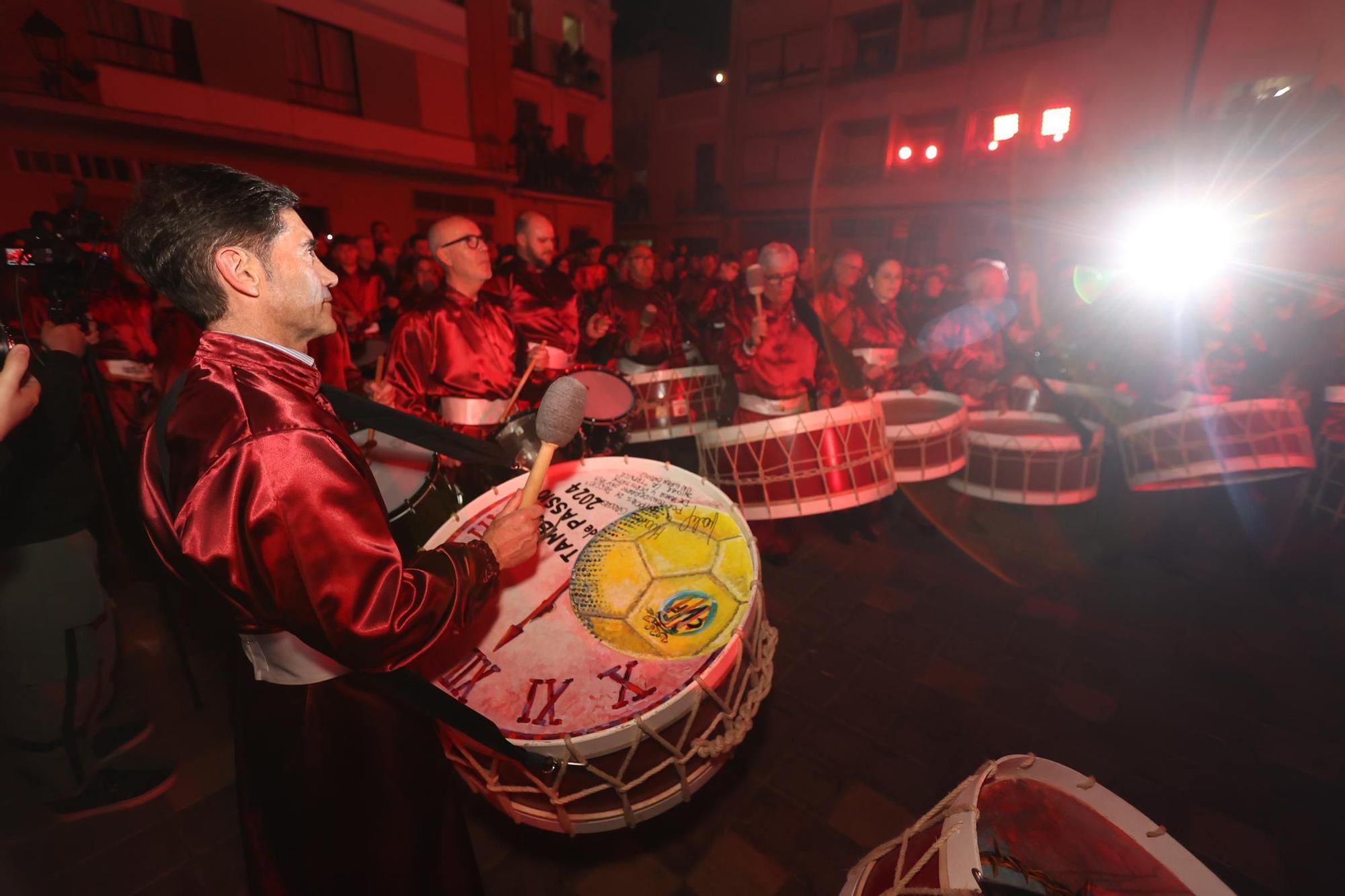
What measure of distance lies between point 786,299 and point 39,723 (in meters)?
4.61

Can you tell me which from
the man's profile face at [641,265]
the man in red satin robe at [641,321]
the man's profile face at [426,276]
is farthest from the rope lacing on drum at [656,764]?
the man's profile face at [426,276]

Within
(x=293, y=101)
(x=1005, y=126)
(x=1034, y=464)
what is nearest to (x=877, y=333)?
(x=1034, y=464)

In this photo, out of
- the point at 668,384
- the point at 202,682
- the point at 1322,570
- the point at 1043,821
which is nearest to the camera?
the point at 1043,821

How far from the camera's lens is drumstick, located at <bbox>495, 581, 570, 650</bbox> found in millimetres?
1694

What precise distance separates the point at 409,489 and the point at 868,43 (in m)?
22.9

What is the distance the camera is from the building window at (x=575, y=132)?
2058cm

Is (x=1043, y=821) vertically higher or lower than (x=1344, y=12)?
lower

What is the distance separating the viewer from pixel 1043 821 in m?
1.29

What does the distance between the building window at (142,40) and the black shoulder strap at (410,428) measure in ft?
46.3

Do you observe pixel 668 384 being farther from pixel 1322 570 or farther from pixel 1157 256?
pixel 1157 256

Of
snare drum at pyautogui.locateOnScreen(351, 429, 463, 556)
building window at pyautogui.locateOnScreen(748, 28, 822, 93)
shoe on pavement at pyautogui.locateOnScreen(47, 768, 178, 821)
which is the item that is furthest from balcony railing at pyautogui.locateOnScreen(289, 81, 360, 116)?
shoe on pavement at pyautogui.locateOnScreen(47, 768, 178, 821)

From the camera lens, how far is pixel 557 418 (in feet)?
5.40

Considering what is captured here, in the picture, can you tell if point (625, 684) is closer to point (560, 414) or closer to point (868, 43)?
point (560, 414)

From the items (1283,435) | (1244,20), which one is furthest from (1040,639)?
(1244,20)
